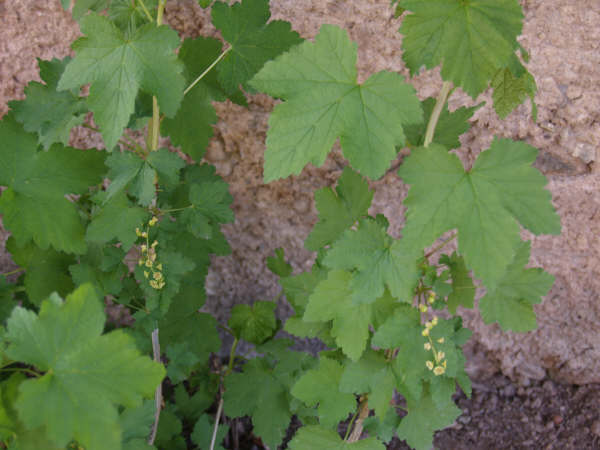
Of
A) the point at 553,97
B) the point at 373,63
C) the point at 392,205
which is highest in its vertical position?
the point at 373,63

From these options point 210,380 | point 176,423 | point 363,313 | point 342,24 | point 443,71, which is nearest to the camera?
point 443,71

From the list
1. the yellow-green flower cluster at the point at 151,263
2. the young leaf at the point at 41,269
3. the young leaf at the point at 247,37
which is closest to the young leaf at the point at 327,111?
the young leaf at the point at 247,37

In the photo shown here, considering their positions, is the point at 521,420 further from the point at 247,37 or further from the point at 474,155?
the point at 247,37

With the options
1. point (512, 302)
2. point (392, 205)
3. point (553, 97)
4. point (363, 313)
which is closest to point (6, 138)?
point (363, 313)

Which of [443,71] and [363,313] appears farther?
[363,313]

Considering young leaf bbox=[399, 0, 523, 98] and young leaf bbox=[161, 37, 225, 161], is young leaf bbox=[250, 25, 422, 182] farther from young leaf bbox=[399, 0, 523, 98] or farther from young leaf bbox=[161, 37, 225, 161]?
young leaf bbox=[161, 37, 225, 161]

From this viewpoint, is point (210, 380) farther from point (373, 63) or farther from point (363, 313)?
point (373, 63)

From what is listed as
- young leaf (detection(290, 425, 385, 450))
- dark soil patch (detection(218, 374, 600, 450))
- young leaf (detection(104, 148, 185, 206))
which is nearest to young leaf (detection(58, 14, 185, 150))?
young leaf (detection(104, 148, 185, 206))

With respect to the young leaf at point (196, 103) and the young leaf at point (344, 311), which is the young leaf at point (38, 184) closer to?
the young leaf at point (196, 103)
